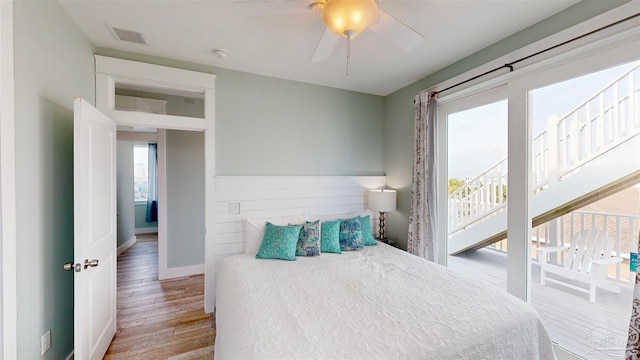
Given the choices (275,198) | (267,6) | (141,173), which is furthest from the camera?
(141,173)

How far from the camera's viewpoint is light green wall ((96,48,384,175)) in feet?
9.53

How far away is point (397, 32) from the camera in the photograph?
5.26 ft

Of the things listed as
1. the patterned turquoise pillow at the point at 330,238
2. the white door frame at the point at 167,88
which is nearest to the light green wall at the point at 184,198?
the white door frame at the point at 167,88

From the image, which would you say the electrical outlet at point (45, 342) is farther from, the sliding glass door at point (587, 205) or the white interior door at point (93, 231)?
the sliding glass door at point (587, 205)

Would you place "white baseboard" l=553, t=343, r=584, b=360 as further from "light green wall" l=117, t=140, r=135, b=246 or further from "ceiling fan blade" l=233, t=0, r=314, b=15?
"light green wall" l=117, t=140, r=135, b=246

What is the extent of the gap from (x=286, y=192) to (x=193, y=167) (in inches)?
67.0

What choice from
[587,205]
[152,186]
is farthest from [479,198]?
[152,186]

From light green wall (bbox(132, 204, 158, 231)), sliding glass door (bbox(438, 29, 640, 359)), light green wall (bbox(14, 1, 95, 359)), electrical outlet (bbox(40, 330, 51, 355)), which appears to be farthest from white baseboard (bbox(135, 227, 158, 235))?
sliding glass door (bbox(438, 29, 640, 359))

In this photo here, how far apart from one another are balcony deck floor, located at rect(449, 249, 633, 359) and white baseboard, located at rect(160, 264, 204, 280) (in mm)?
3859

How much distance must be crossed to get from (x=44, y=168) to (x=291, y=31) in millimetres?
1976

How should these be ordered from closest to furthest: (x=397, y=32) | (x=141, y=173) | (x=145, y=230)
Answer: (x=397, y=32), (x=145, y=230), (x=141, y=173)

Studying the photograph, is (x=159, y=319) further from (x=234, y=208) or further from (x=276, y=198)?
(x=276, y=198)

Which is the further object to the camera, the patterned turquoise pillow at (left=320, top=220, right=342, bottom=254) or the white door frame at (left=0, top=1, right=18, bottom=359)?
the patterned turquoise pillow at (left=320, top=220, right=342, bottom=254)

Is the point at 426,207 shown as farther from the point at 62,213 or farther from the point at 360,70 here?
the point at 62,213
